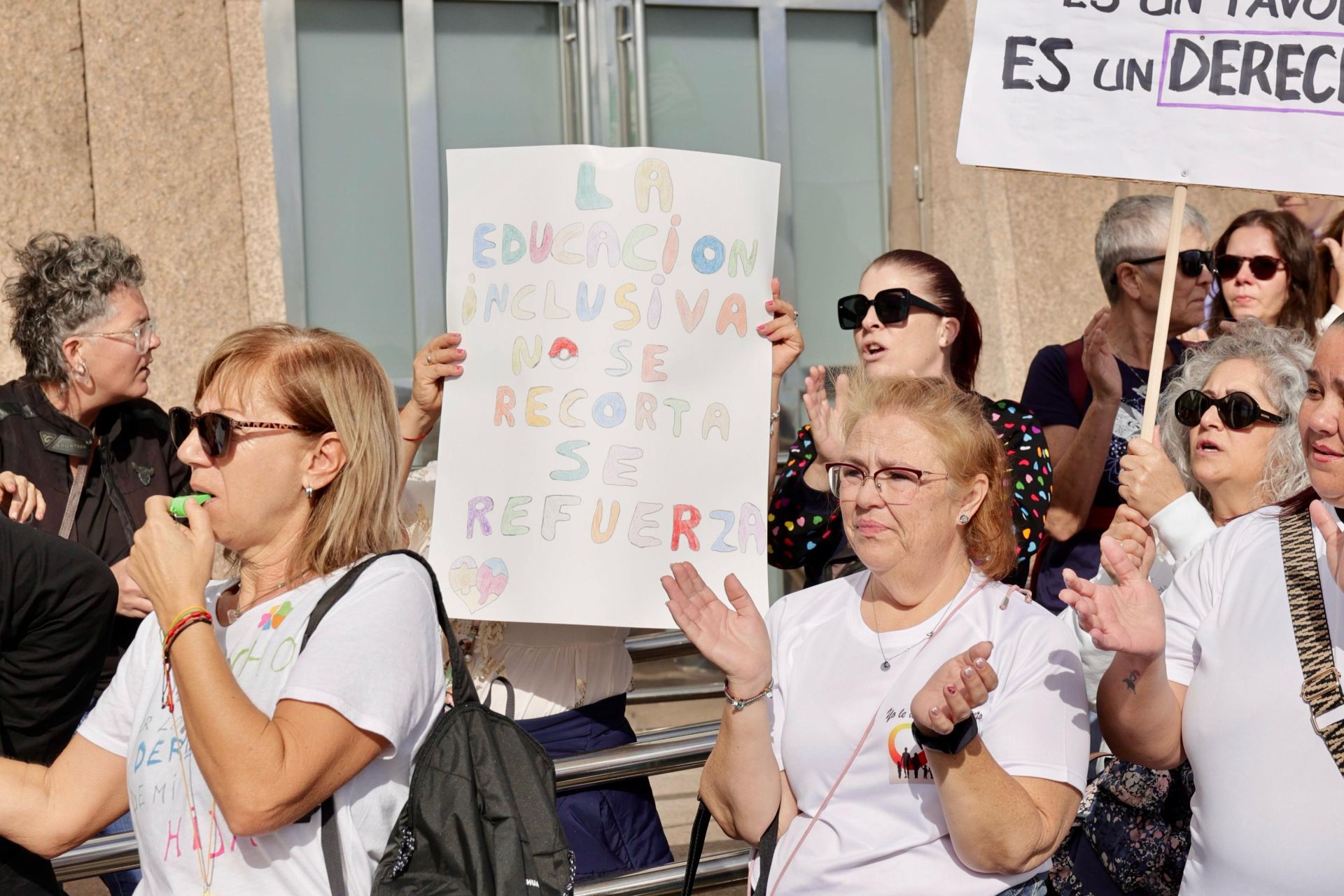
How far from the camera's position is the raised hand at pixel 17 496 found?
3.42 meters

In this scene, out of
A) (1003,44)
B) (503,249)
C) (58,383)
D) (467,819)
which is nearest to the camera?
(467,819)

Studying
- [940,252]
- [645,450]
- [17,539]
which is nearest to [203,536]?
[17,539]

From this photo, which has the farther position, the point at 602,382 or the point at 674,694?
the point at 674,694

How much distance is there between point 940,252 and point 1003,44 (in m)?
3.63

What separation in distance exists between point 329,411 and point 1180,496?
1788 millimetres

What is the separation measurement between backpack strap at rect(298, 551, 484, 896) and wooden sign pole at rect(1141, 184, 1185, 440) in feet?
4.69

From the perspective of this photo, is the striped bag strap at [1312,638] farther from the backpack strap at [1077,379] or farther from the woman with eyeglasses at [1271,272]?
the woman with eyeglasses at [1271,272]

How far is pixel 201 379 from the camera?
2.32 m

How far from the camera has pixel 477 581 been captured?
3.22 meters

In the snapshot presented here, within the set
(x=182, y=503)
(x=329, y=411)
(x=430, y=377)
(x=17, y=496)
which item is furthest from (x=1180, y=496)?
(x=17, y=496)

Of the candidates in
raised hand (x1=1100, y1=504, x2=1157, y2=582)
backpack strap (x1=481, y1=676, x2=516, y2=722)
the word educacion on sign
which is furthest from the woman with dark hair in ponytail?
backpack strap (x1=481, y1=676, x2=516, y2=722)

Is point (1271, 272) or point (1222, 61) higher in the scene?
point (1222, 61)

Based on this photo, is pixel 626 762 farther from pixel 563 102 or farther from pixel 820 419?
pixel 563 102

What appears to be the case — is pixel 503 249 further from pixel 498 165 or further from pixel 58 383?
pixel 58 383
